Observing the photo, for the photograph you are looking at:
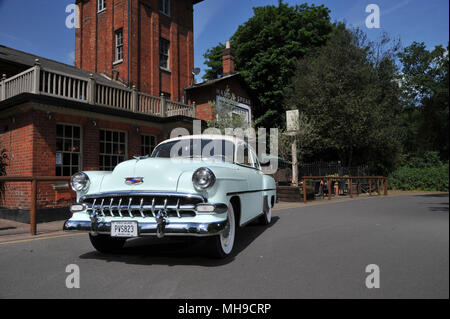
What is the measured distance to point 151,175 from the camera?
3617mm

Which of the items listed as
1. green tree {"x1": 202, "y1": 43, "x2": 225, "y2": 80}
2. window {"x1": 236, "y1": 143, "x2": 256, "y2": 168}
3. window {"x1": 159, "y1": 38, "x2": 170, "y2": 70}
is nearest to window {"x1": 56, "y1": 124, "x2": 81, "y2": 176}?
window {"x1": 236, "y1": 143, "x2": 256, "y2": 168}

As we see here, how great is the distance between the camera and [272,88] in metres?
26.5

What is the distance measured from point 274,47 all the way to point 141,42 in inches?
488

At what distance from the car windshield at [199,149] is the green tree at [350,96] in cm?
1840

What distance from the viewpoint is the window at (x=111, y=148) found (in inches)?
443

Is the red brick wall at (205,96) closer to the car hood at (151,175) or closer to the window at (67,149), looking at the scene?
the window at (67,149)

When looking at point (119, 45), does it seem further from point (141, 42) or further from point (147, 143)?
point (147, 143)

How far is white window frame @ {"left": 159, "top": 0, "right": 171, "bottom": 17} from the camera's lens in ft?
64.7

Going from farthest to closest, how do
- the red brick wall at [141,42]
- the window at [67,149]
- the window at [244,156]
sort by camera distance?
the red brick wall at [141,42] → the window at [67,149] → the window at [244,156]

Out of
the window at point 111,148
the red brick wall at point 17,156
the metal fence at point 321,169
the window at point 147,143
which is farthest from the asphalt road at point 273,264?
the metal fence at point 321,169

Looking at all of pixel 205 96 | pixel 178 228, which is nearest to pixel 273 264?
pixel 178 228

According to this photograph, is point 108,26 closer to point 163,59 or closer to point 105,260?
point 163,59
